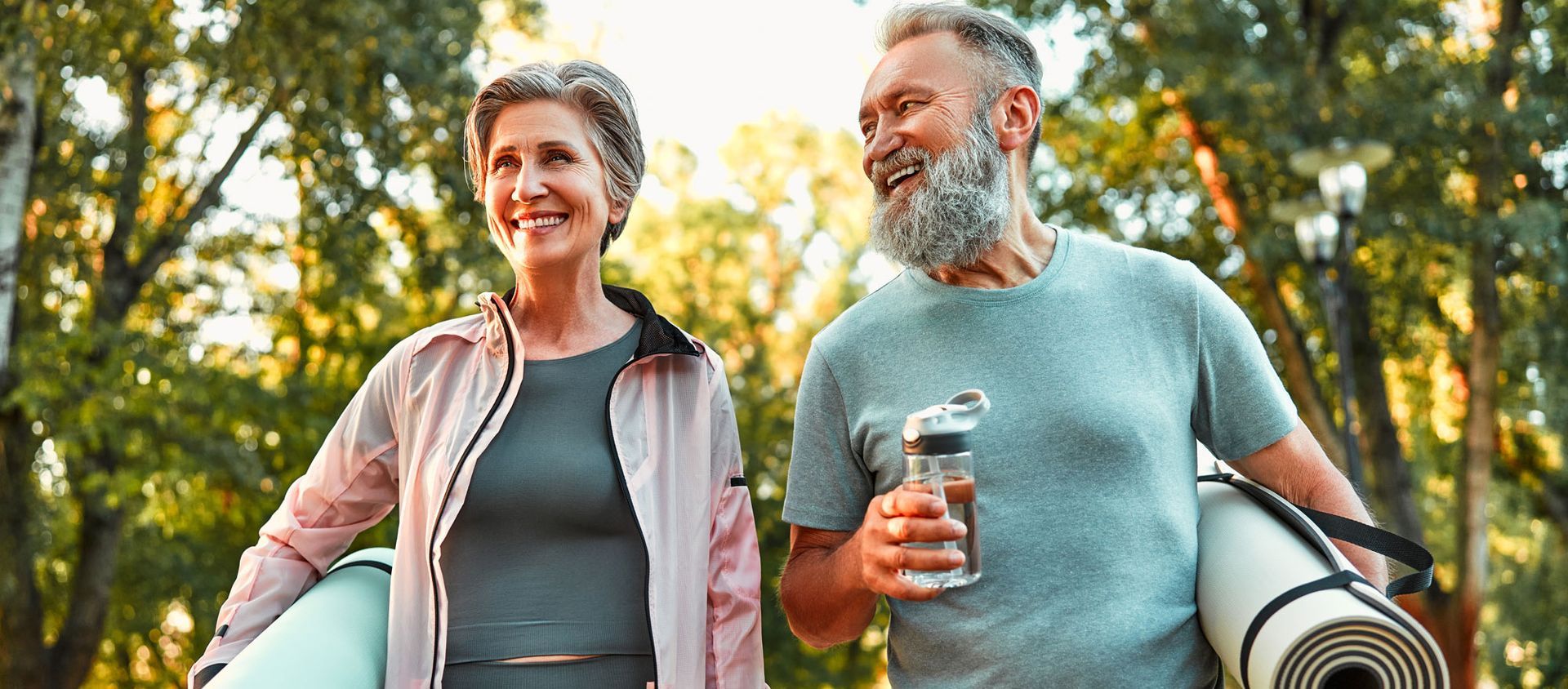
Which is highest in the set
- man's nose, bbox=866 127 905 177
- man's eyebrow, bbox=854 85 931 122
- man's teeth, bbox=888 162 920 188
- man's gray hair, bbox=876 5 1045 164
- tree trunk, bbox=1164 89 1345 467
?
man's gray hair, bbox=876 5 1045 164

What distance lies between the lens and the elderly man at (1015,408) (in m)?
2.36

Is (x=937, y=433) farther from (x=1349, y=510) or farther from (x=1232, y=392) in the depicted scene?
(x=1349, y=510)

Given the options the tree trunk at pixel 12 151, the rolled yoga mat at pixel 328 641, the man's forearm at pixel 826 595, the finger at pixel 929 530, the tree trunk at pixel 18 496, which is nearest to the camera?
the finger at pixel 929 530

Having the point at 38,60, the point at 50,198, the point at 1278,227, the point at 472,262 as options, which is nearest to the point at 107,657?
the point at 50,198

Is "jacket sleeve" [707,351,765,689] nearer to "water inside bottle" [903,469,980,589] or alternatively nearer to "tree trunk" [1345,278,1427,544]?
"water inside bottle" [903,469,980,589]

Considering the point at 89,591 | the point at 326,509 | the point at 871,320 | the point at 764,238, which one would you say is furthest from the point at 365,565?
the point at 764,238

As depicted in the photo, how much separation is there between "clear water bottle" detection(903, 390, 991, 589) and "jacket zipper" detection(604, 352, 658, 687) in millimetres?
576

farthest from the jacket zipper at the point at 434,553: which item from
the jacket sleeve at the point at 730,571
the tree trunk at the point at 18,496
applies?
the tree trunk at the point at 18,496

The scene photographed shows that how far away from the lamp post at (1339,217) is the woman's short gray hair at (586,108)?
666 centimetres

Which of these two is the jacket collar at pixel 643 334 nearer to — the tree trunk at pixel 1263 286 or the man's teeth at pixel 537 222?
the man's teeth at pixel 537 222

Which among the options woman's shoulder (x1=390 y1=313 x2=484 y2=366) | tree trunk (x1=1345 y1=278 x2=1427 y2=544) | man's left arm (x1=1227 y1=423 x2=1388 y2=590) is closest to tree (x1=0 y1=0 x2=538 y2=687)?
woman's shoulder (x1=390 y1=313 x2=484 y2=366)

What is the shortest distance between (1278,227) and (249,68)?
7.81 m

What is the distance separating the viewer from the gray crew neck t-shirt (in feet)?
7.71

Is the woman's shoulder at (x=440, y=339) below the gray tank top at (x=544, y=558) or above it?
above
